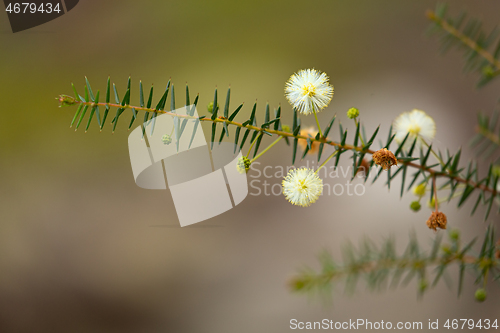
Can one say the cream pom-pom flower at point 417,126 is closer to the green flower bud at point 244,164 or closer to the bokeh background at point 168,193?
the green flower bud at point 244,164

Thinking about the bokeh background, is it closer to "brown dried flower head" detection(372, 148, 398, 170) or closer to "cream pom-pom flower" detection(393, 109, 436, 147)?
"cream pom-pom flower" detection(393, 109, 436, 147)

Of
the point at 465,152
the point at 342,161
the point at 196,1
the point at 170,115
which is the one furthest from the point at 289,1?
the point at 170,115

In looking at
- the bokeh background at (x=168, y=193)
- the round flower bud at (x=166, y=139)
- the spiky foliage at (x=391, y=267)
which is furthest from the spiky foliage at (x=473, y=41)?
the bokeh background at (x=168, y=193)

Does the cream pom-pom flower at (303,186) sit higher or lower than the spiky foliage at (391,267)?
higher

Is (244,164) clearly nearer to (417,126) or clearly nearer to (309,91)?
(309,91)

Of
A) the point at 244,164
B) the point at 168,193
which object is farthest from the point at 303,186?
the point at 168,193

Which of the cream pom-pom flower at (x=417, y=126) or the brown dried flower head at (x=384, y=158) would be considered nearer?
the brown dried flower head at (x=384, y=158)

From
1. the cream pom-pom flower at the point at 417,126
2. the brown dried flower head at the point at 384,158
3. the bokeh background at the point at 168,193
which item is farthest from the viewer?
the bokeh background at the point at 168,193
